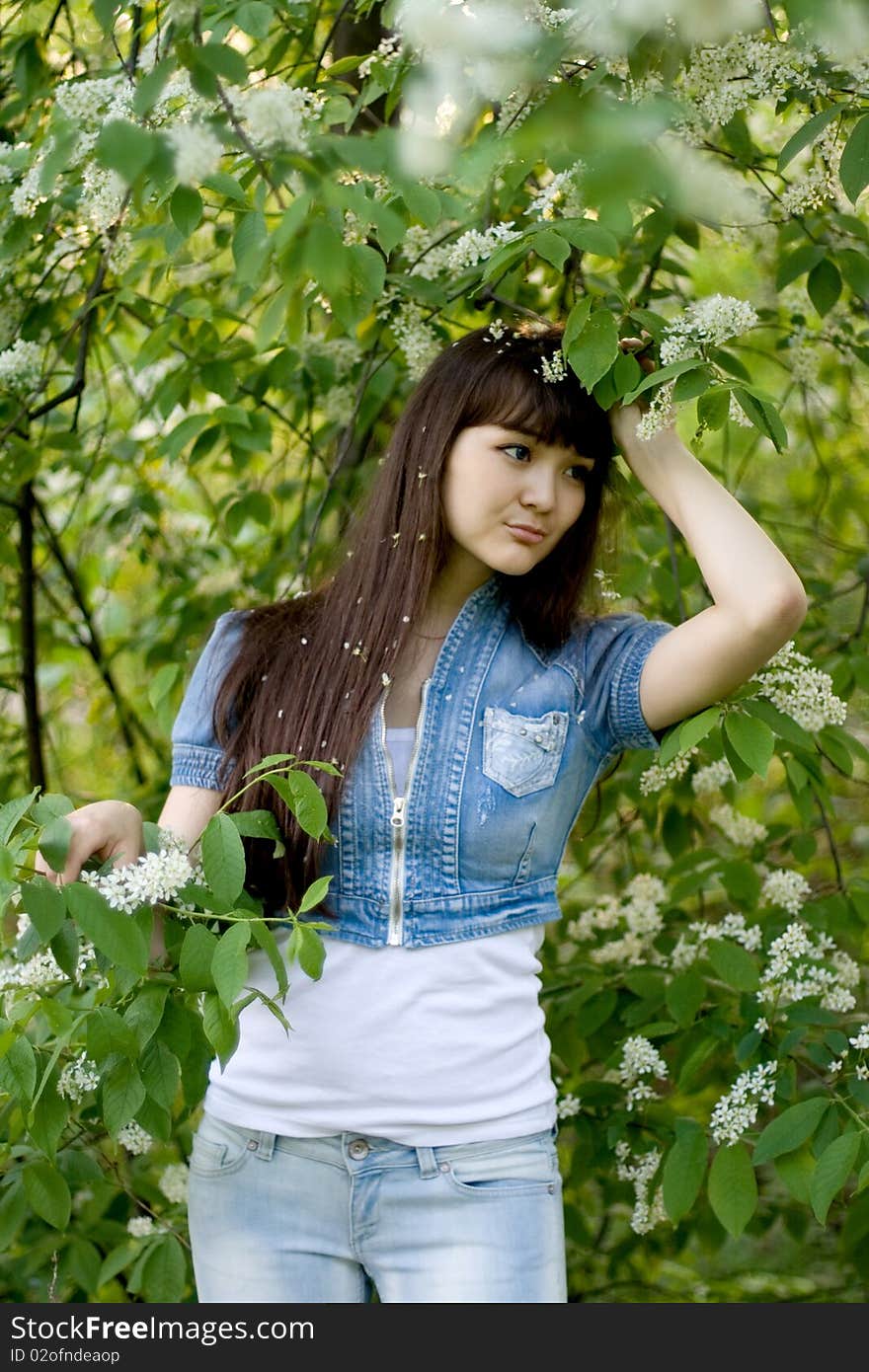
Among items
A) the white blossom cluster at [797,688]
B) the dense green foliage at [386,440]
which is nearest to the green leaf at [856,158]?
the dense green foliage at [386,440]

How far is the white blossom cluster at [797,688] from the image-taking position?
5.24 feet

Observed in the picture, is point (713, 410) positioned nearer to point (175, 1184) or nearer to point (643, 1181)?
point (643, 1181)

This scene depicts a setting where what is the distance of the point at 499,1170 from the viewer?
145 centimetres

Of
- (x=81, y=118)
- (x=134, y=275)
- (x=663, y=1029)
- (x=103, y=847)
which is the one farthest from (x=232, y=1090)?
(x=134, y=275)

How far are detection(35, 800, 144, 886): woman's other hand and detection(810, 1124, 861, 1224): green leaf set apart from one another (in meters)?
0.83

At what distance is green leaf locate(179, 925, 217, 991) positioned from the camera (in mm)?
1247

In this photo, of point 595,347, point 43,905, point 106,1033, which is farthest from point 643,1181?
point 595,347

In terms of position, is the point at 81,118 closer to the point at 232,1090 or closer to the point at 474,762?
the point at 474,762

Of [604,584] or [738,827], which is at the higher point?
[604,584]

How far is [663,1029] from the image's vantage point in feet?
6.12

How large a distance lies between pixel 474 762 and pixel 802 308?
Answer: 3.83 feet

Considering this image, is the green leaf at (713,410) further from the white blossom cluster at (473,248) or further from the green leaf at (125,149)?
the green leaf at (125,149)

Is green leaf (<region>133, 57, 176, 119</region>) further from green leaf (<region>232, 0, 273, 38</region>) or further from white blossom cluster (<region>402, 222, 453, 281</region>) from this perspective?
white blossom cluster (<region>402, 222, 453, 281</region>)

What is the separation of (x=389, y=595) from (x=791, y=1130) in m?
0.79
